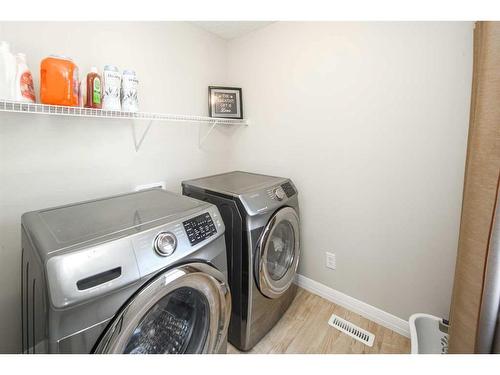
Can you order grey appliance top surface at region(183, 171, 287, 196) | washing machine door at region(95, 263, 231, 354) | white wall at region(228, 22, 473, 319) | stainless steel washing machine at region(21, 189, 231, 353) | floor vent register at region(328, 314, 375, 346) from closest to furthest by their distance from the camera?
stainless steel washing machine at region(21, 189, 231, 353)
washing machine door at region(95, 263, 231, 354)
white wall at region(228, 22, 473, 319)
grey appliance top surface at region(183, 171, 287, 196)
floor vent register at region(328, 314, 375, 346)

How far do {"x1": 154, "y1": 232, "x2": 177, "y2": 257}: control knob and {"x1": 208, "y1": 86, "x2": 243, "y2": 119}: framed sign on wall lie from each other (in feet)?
4.85

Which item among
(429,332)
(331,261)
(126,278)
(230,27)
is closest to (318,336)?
(331,261)

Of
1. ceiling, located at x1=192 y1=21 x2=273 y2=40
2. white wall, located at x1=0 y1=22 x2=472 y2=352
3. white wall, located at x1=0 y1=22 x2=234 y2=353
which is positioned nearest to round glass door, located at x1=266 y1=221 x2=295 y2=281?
white wall, located at x1=0 y1=22 x2=472 y2=352

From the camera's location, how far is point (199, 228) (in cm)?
105

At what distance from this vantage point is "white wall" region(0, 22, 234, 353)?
49.3 inches

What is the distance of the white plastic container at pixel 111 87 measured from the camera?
129 centimetres

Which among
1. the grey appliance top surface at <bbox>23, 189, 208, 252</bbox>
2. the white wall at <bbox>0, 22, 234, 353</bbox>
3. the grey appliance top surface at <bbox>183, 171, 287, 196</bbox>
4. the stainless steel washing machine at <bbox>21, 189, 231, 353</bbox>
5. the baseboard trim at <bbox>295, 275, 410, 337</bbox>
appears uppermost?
the white wall at <bbox>0, 22, 234, 353</bbox>

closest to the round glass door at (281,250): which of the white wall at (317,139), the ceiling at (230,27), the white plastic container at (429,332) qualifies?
the white wall at (317,139)

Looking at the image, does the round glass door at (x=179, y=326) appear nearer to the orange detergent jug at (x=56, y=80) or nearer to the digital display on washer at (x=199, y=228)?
the digital display on washer at (x=199, y=228)

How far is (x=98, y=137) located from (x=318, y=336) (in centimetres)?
203

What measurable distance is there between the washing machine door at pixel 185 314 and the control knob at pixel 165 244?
0.07 metres

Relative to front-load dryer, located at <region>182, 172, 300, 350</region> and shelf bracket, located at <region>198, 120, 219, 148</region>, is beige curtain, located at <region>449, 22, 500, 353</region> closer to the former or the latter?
front-load dryer, located at <region>182, 172, 300, 350</region>

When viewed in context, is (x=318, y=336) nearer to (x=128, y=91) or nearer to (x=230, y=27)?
(x=128, y=91)

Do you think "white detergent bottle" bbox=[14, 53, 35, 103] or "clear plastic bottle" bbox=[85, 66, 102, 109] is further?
"clear plastic bottle" bbox=[85, 66, 102, 109]
